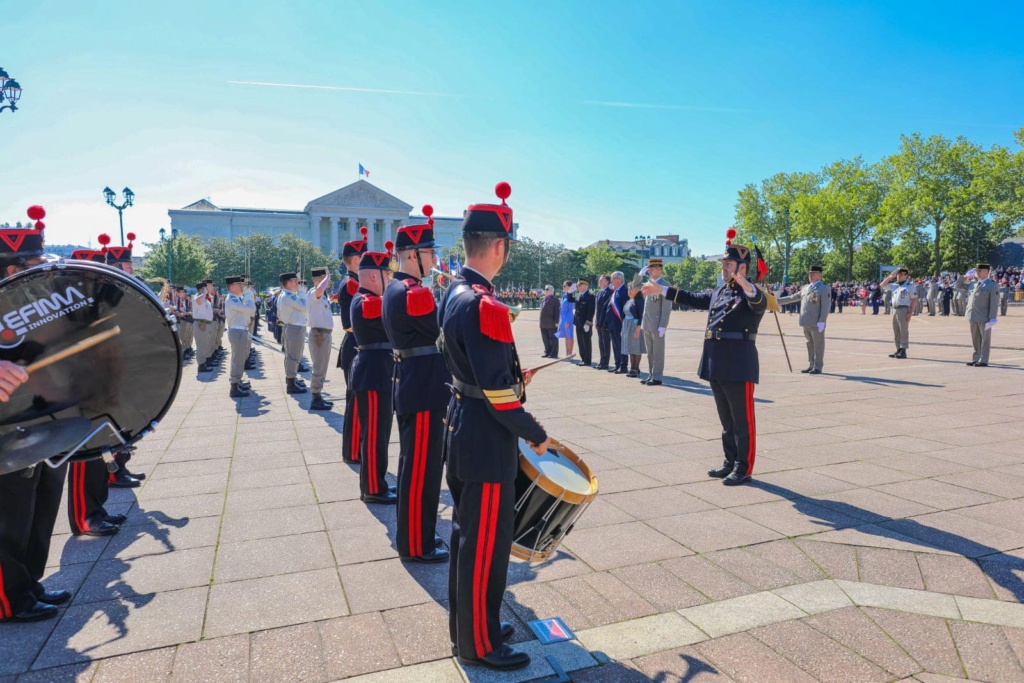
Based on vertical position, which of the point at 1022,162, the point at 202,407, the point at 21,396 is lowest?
the point at 202,407

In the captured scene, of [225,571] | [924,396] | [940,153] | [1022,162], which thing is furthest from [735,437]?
[940,153]

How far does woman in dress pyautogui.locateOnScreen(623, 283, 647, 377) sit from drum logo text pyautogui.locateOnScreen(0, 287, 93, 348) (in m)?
10.3

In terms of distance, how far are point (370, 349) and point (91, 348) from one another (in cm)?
254

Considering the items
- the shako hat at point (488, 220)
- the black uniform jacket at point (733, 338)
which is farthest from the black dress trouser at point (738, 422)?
the shako hat at point (488, 220)

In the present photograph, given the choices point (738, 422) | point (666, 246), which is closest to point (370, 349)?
point (738, 422)

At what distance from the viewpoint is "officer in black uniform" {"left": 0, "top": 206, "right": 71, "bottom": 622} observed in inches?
125

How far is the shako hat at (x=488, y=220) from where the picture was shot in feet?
9.51

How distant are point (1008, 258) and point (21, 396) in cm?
8081

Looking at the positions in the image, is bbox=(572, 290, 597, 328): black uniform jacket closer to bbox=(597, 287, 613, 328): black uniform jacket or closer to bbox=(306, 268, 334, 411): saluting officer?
bbox=(597, 287, 613, 328): black uniform jacket

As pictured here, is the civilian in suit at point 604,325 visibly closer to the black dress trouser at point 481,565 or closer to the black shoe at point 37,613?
the black dress trouser at point 481,565

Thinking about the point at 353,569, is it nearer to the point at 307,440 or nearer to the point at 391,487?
the point at 391,487

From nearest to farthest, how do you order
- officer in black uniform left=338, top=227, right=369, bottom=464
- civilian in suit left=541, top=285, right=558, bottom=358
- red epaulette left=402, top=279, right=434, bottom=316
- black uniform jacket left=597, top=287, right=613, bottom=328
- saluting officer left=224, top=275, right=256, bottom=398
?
red epaulette left=402, top=279, right=434, bottom=316 → officer in black uniform left=338, top=227, right=369, bottom=464 → saluting officer left=224, top=275, right=256, bottom=398 → black uniform jacket left=597, top=287, right=613, bottom=328 → civilian in suit left=541, top=285, right=558, bottom=358

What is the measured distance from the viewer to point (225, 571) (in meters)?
3.87

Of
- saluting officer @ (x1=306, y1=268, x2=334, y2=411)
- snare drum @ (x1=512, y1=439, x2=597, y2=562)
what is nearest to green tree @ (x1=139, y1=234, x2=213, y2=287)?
saluting officer @ (x1=306, y1=268, x2=334, y2=411)
